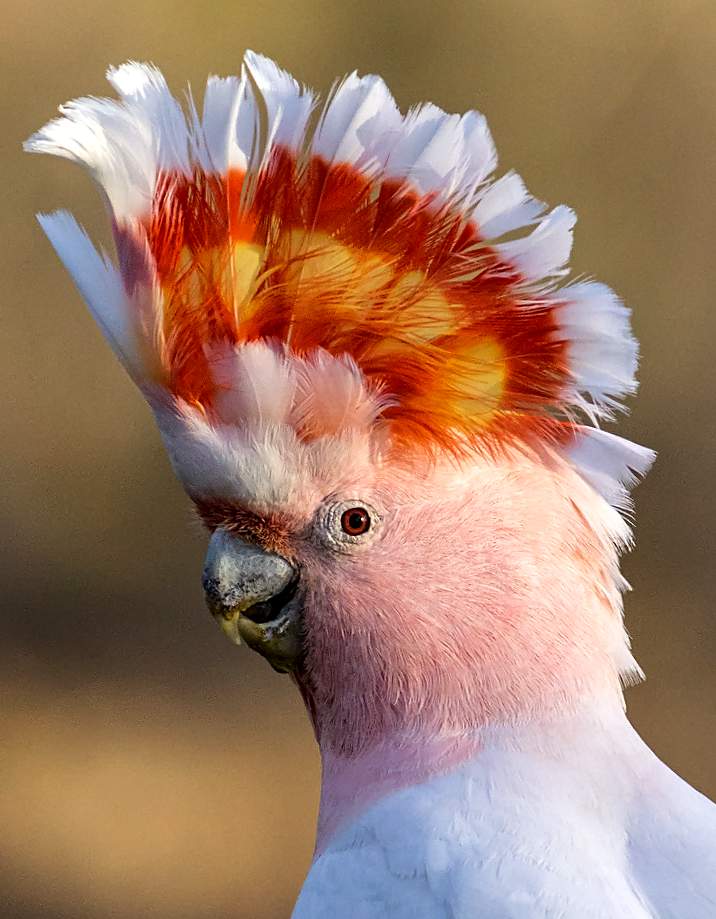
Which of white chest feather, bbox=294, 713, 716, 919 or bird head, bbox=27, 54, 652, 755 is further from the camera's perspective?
bird head, bbox=27, 54, 652, 755

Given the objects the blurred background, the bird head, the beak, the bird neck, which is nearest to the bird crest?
the bird head

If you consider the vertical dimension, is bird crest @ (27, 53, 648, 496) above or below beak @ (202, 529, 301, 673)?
above

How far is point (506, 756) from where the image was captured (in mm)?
1127

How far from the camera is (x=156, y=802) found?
2904 mm

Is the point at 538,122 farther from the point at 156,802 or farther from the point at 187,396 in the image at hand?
the point at 187,396

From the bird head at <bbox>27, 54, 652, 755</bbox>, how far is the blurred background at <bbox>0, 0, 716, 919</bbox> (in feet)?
6.13

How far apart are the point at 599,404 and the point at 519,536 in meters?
0.17

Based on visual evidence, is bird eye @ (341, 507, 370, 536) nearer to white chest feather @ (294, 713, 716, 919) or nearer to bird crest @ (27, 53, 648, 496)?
bird crest @ (27, 53, 648, 496)

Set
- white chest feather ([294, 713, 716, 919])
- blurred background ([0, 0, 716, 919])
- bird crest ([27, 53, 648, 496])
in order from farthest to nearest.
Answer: blurred background ([0, 0, 716, 919]) < bird crest ([27, 53, 648, 496]) < white chest feather ([294, 713, 716, 919])

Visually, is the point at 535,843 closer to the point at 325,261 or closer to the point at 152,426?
the point at 325,261

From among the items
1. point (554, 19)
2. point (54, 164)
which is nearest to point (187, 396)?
point (54, 164)

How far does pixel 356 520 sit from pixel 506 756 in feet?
0.90

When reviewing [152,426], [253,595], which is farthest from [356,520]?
[152,426]

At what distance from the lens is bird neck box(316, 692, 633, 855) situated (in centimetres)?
112
